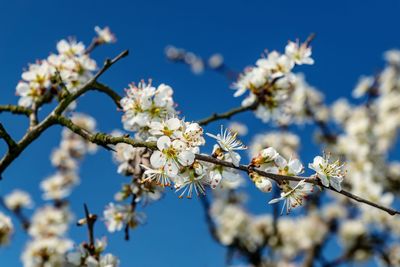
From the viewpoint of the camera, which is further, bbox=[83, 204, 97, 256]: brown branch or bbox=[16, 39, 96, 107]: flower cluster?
bbox=[16, 39, 96, 107]: flower cluster

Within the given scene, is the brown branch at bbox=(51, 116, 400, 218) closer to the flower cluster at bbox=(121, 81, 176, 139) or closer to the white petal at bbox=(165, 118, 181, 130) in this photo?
the white petal at bbox=(165, 118, 181, 130)

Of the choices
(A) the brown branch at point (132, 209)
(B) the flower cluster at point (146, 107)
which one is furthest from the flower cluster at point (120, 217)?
(B) the flower cluster at point (146, 107)

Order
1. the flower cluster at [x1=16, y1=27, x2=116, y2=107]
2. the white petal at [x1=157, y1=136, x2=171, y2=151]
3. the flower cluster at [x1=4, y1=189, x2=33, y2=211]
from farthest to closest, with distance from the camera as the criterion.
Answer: the flower cluster at [x1=4, y1=189, x2=33, y2=211]
the flower cluster at [x1=16, y1=27, x2=116, y2=107]
the white petal at [x1=157, y1=136, x2=171, y2=151]

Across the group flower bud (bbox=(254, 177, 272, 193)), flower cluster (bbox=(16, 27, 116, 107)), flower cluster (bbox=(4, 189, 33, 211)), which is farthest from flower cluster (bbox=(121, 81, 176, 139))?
flower cluster (bbox=(4, 189, 33, 211))

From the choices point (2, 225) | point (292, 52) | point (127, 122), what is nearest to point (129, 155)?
point (127, 122)

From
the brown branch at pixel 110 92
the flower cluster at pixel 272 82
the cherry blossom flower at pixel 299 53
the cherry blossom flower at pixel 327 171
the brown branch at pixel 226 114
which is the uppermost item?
the cherry blossom flower at pixel 299 53

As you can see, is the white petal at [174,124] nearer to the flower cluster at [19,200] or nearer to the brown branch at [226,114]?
the brown branch at [226,114]

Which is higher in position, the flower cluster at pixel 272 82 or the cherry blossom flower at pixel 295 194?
the flower cluster at pixel 272 82

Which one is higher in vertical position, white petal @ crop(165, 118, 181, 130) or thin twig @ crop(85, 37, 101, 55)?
thin twig @ crop(85, 37, 101, 55)

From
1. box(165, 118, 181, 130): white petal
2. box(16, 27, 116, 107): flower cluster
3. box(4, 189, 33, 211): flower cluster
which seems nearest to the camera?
box(165, 118, 181, 130): white petal
